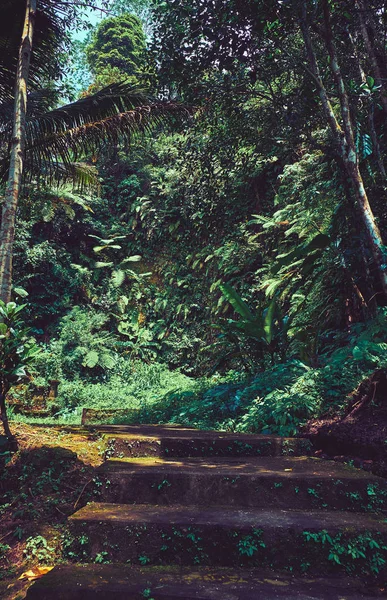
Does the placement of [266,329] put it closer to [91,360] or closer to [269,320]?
[269,320]

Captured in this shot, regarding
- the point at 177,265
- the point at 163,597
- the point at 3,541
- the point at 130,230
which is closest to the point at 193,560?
the point at 163,597

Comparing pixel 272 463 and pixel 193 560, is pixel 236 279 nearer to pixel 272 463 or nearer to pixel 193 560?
pixel 272 463

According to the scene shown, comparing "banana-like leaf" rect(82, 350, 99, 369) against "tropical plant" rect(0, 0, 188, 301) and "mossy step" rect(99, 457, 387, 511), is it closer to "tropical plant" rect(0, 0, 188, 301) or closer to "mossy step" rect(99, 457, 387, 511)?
"tropical plant" rect(0, 0, 188, 301)

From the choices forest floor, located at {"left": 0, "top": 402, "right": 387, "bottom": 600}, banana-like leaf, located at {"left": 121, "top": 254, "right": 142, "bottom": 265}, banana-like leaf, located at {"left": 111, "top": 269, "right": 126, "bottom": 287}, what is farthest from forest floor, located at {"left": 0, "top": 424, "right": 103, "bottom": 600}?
banana-like leaf, located at {"left": 121, "top": 254, "right": 142, "bottom": 265}

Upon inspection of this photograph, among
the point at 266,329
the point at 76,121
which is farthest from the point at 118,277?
the point at 266,329

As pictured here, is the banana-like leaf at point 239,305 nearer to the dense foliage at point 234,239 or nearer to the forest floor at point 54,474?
the dense foliage at point 234,239

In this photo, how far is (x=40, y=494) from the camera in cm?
206

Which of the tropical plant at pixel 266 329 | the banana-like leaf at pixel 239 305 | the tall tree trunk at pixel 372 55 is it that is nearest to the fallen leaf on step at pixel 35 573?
the tropical plant at pixel 266 329

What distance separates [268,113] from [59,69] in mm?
3245

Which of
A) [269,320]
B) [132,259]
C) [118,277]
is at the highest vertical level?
[132,259]

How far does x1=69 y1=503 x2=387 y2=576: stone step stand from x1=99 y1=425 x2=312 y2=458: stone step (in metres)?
0.89

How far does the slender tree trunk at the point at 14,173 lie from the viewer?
3.58 meters

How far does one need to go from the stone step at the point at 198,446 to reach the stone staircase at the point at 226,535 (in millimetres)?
301

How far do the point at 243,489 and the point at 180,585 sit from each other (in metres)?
0.67
